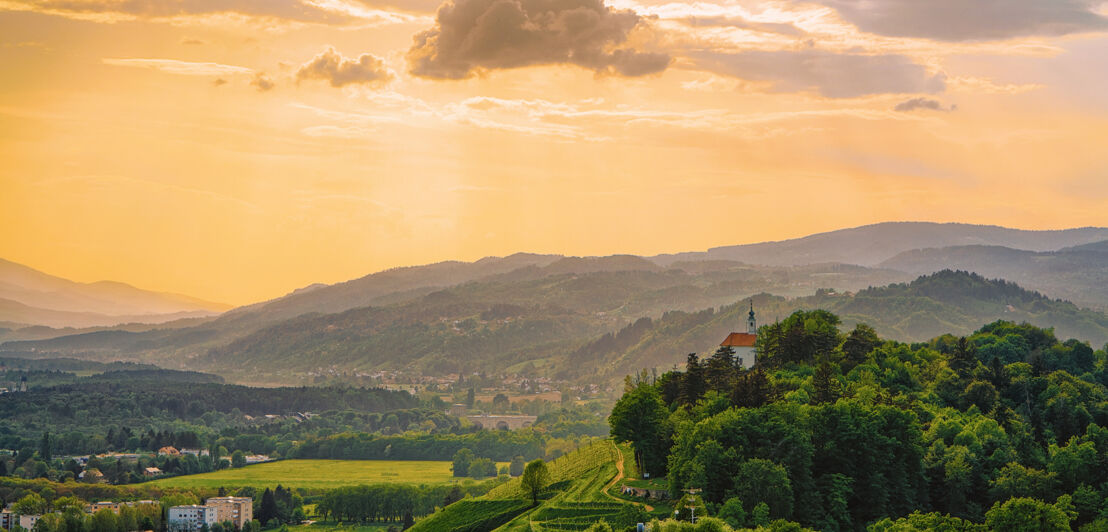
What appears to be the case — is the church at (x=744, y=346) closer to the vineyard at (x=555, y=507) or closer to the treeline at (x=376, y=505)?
the vineyard at (x=555, y=507)

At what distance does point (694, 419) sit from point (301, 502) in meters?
89.4

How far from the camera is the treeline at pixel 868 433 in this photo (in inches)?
3260

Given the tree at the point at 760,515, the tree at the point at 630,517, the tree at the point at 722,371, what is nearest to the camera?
the tree at the point at 760,515

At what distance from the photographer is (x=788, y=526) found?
67500 mm

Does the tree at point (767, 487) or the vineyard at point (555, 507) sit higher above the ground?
the tree at point (767, 487)

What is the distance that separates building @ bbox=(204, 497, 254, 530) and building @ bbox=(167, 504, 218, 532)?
48.6 inches

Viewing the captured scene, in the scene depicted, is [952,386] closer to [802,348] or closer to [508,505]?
[802,348]

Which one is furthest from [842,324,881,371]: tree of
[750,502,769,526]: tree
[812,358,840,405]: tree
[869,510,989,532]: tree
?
[750,502,769,526]: tree

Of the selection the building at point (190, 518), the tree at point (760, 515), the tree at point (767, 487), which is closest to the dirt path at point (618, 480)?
the tree at point (767, 487)

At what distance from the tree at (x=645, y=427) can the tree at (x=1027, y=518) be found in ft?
97.6

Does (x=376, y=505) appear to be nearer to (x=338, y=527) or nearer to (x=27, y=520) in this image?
(x=338, y=527)

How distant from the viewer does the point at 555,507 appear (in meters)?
88.9

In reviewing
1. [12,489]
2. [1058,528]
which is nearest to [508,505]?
[1058,528]

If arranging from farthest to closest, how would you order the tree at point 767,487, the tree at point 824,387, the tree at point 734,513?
1. the tree at point 824,387
2. the tree at point 767,487
3. the tree at point 734,513
